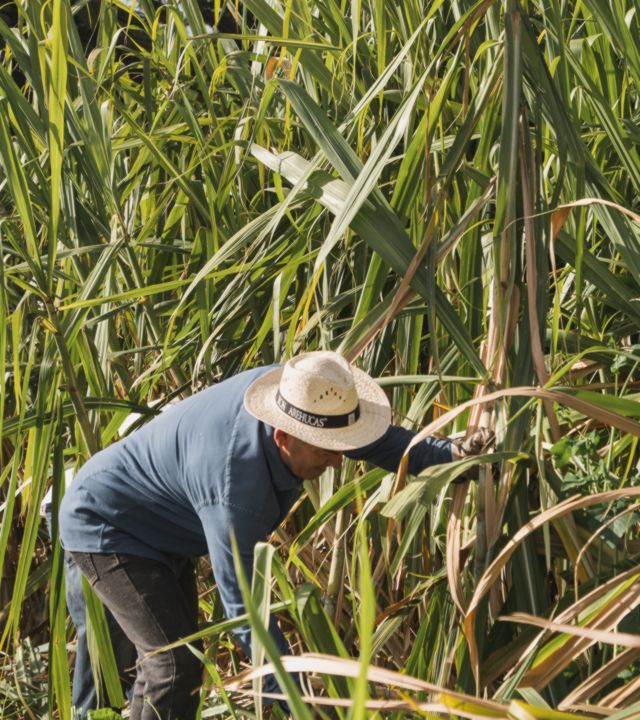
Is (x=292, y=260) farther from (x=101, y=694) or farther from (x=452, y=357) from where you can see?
(x=101, y=694)

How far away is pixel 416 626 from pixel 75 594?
0.70 metres

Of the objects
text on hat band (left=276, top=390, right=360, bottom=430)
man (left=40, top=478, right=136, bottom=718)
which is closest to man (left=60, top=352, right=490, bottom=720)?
text on hat band (left=276, top=390, right=360, bottom=430)

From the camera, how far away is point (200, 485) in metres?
1.77

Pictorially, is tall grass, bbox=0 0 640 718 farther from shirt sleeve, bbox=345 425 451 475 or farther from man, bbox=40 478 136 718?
man, bbox=40 478 136 718

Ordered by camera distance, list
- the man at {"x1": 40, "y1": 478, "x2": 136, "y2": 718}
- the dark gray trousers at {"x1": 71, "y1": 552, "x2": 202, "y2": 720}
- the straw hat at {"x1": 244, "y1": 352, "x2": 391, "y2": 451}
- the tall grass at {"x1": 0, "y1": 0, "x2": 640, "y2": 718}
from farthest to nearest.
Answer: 1. the man at {"x1": 40, "y1": 478, "x2": 136, "y2": 718}
2. the dark gray trousers at {"x1": 71, "y1": 552, "x2": 202, "y2": 720}
3. the straw hat at {"x1": 244, "y1": 352, "x2": 391, "y2": 451}
4. the tall grass at {"x1": 0, "y1": 0, "x2": 640, "y2": 718}

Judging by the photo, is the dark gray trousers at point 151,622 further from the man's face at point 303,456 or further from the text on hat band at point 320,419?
the text on hat band at point 320,419

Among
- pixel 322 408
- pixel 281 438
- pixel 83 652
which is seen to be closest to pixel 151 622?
pixel 83 652

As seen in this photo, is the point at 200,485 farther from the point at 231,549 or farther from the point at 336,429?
the point at 336,429

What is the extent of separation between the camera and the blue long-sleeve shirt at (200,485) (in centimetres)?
170

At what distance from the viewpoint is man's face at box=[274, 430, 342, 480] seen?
169 cm

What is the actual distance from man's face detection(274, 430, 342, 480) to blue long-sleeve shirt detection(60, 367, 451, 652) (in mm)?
23

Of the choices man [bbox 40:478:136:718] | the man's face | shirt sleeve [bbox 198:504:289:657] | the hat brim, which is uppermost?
the hat brim

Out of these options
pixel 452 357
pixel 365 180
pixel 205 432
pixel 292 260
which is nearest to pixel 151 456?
pixel 205 432

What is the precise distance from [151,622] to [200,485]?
378 millimetres
